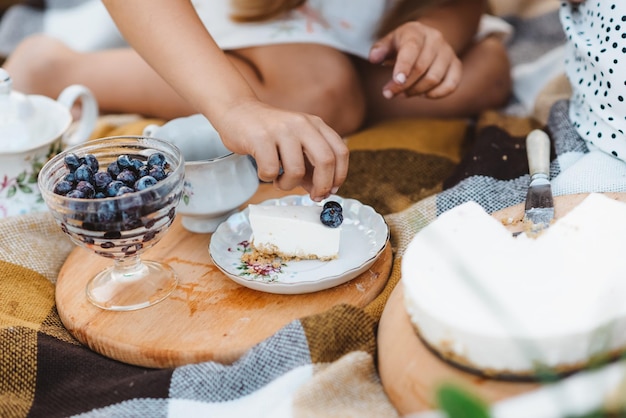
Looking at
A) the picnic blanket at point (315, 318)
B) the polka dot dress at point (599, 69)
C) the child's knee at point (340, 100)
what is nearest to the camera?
the picnic blanket at point (315, 318)

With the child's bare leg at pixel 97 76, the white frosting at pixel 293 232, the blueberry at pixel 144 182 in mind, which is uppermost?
the blueberry at pixel 144 182

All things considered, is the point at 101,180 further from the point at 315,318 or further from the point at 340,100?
the point at 340,100

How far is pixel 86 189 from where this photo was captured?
2.51 ft

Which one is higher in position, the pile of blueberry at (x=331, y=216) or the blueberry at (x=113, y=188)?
the blueberry at (x=113, y=188)

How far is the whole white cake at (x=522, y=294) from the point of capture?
56 centimetres

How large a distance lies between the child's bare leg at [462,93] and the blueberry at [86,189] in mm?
704

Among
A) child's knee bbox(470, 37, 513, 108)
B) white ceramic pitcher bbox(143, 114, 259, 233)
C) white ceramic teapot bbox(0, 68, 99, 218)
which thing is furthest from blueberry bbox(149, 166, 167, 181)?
child's knee bbox(470, 37, 513, 108)

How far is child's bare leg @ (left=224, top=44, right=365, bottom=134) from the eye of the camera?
1.21m

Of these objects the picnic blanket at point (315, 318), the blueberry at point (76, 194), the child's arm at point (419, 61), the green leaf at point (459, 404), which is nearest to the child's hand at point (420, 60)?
the child's arm at point (419, 61)

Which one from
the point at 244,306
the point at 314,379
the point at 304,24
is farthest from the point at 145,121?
the point at 314,379

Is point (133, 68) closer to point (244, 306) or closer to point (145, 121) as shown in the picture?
point (145, 121)

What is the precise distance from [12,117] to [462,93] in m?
0.78

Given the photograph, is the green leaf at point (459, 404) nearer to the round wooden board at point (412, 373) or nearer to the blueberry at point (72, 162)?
the round wooden board at point (412, 373)

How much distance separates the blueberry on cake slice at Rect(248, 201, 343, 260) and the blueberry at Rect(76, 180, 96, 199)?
0.18m
